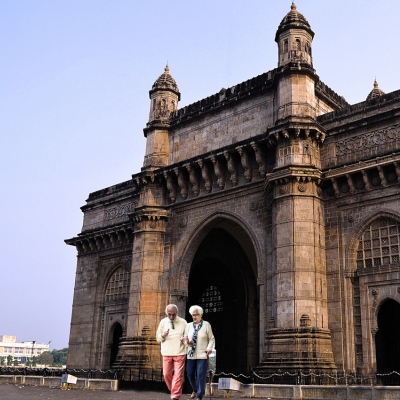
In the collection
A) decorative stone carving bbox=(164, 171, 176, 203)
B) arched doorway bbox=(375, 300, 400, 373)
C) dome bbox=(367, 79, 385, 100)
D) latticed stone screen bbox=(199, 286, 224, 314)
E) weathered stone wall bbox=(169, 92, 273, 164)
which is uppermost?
dome bbox=(367, 79, 385, 100)

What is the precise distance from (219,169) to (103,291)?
1158 cm

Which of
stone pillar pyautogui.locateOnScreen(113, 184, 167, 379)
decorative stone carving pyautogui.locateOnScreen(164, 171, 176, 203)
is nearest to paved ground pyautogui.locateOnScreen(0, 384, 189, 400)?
stone pillar pyautogui.locateOnScreen(113, 184, 167, 379)

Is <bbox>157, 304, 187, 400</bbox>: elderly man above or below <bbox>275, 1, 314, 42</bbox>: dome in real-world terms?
below

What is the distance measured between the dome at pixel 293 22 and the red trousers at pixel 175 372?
17848 millimetres

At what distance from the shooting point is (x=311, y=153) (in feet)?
71.9

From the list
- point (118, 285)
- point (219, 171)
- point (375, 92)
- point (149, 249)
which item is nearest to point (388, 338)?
point (219, 171)

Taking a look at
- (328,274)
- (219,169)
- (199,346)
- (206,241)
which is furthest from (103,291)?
(199,346)

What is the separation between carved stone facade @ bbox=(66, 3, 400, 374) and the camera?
66.0 feet

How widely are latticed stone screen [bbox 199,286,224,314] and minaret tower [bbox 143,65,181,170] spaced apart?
9531mm

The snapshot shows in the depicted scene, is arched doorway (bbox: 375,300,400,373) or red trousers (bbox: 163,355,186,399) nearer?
red trousers (bbox: 163,355,186,399)

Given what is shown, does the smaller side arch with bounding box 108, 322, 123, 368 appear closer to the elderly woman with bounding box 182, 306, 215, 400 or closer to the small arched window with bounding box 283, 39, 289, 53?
the small arched window with bounding box 283, 39, 289, 53

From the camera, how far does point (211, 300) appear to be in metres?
33.6

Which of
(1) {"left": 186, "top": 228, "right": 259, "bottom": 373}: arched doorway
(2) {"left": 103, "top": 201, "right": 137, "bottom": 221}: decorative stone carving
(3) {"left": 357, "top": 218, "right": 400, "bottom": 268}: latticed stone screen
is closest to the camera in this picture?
(3) {"left": 357, "top": 218, "right": 400, "bottom": 268}: latticed stone screen

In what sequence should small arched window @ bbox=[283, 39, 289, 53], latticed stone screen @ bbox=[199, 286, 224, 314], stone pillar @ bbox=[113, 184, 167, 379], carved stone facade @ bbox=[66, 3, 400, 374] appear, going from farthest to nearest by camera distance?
latticed stone screen @ bbox=[199, 286, 224, 314], stone pillar @ bbox=[113, 184, 167, 379], small arched window @ bbox=[283, 39, 289, 53], carved stone facade @ bbox=[66, 3, 400, 374]
